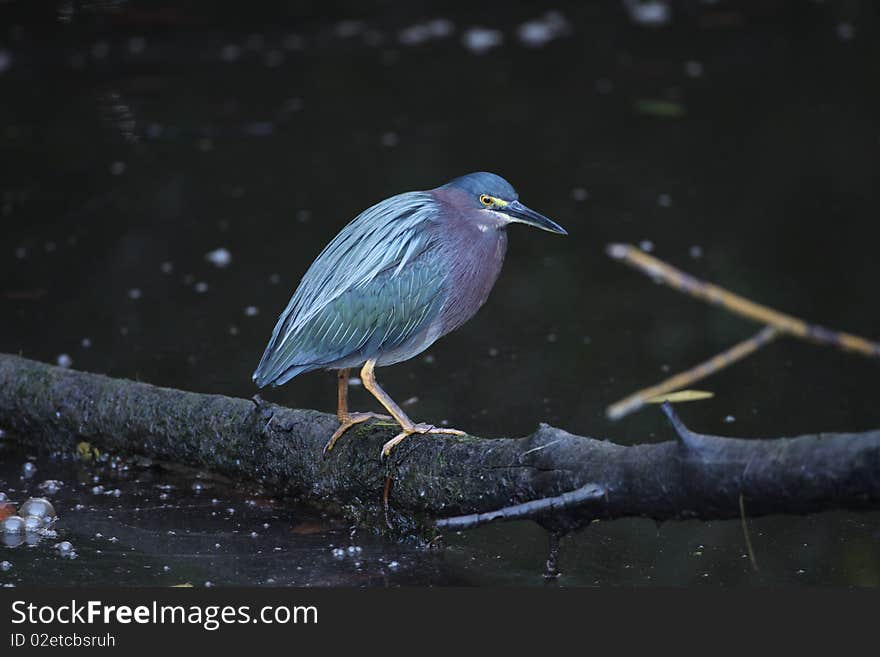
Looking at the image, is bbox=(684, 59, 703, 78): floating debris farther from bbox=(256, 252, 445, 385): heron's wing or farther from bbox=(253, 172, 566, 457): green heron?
bbox=(256, 252, 445, 385): heron's wing

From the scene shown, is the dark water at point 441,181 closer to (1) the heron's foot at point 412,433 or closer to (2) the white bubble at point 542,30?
(2) the white bubble at point 542,30

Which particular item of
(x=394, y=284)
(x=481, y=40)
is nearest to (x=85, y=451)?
(x=394, y=284)

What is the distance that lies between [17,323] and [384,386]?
5.44ft

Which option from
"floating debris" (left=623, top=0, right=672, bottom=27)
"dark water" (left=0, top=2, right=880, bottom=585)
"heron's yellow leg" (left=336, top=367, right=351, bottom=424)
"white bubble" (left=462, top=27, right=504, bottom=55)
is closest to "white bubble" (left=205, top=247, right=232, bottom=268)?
"dark water" (left=0, top=2, right=880, bottom=585)

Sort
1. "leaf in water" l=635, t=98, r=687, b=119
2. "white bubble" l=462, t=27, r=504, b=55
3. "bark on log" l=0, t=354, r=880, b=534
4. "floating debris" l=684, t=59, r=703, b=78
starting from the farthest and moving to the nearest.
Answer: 1. "white bubble" l=462, t=27, r=504, b=55
2. "floating debris" l=684, t=59, r=703, b=78
3. "leaf in water" l=635, t=98, r=687, b=119
4. "bark on log" l=0, t=354, r=880, b=534

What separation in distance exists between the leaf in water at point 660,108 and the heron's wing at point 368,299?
174 inches

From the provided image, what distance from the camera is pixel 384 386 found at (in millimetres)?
4742

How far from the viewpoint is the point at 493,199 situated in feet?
12.1

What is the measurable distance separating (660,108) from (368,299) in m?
4.70

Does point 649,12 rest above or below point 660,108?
below

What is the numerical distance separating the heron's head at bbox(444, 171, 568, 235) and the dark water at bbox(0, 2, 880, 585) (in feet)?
3.00

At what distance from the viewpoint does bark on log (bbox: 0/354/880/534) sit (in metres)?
2.69

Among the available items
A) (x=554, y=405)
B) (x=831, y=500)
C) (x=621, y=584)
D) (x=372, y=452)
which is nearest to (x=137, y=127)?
(x=554, y=405)

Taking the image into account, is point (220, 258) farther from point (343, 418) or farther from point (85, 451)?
point (343, 418)
